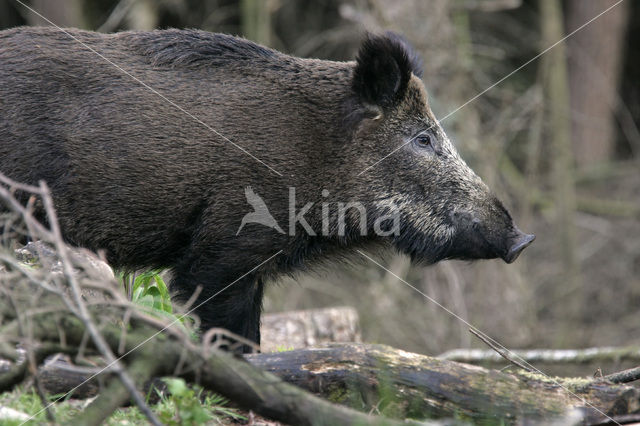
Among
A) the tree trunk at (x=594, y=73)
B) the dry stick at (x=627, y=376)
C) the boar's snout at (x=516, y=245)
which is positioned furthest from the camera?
the tree trunk at (x=594, y=73)

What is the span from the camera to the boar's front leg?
447cm

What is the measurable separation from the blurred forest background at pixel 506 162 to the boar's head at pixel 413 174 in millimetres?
3149

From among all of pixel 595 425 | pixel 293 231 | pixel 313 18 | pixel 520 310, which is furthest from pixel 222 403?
pixel 313 18

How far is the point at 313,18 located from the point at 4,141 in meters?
9.92

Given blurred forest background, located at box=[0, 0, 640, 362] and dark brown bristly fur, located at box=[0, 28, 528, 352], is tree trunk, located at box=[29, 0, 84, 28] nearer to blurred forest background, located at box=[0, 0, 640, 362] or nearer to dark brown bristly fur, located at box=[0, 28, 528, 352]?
blurred forest background, located at box=[0, 0, 640, 362]

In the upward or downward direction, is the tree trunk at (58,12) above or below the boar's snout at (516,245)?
above

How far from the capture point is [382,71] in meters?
4.87

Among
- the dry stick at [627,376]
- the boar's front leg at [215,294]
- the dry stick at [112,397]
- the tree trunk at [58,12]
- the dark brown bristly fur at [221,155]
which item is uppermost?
the tree trunk at [58,12]

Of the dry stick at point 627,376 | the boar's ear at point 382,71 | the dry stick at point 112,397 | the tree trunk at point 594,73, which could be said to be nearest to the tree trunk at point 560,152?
the tree trunk at point 594,73

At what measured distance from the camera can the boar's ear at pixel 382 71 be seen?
482cm

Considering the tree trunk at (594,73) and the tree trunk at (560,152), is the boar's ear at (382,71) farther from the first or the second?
the tree trunk at (594,73)

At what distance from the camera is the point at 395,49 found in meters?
4.81

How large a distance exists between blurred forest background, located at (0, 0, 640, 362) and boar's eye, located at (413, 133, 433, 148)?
3.17 m

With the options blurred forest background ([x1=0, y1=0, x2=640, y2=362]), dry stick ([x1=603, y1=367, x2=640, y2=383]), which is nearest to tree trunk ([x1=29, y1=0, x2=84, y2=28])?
blurred forest background ([x1=0, y1=0, x2=640, y2=362])
